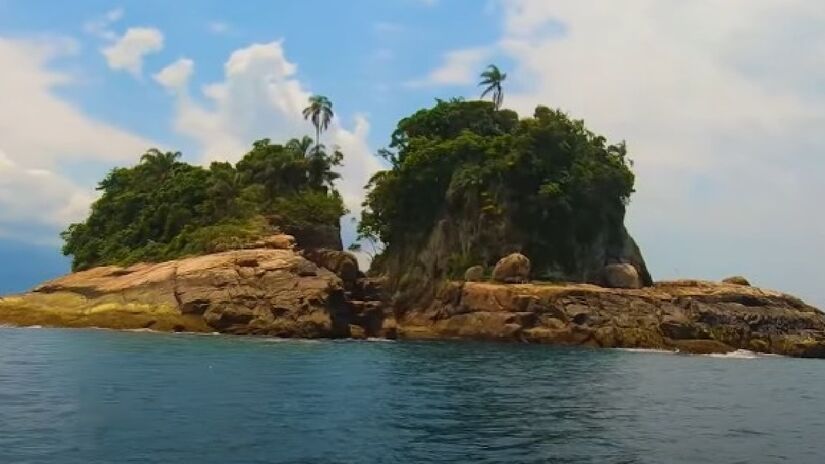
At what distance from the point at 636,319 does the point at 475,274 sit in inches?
654

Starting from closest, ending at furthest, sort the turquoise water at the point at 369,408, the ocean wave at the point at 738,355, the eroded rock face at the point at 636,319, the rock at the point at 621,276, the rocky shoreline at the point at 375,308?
the turquoise water at the point at 369,408 → the rocky shoreline at the point at 375,308 → the ocean wave at the point at 738,355 → the eroded rock face at the point at 636,319 → the rock at the point at 621,276

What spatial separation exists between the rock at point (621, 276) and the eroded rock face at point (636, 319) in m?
4.27

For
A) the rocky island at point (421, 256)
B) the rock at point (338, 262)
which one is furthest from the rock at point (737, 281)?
the rock at point (338, 262)

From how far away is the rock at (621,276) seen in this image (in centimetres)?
8356

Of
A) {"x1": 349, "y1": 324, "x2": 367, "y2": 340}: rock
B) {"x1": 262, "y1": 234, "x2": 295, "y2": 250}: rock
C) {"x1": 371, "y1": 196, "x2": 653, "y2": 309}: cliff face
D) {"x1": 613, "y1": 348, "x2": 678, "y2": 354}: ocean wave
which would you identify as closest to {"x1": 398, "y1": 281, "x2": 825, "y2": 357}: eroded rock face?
{"x1": 613, "y1": 348, "x2": 678, "y2": 354}: ocean wave

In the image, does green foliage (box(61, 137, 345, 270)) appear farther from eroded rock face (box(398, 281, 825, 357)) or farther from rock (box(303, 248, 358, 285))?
A: eroded rock face (box(398, 281, 825, 357))

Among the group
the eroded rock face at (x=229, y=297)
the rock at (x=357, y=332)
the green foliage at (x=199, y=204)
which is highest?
the green foliage at (x=199, y=204)

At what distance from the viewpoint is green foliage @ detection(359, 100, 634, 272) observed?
87438mm

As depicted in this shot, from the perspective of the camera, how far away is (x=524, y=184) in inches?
3494

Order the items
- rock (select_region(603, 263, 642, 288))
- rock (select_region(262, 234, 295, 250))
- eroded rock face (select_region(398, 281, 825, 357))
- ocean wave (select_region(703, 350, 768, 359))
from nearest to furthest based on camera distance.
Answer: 1. ocean wave (select_region(703, 350, 768, 359))
2. eroded rock face (select_region(398, 281, 825, 357))
3. rock (select_region(262, 234, 295, 250))
4. rock (select_region(603, 263, 642, 288))

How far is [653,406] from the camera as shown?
32719mm

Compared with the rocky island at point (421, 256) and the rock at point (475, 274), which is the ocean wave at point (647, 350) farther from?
the rock at point (475, 274)

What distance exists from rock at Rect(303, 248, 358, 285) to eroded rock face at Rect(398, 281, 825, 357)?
9.57 meters

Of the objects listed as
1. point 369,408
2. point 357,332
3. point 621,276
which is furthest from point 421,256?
point 369,408
